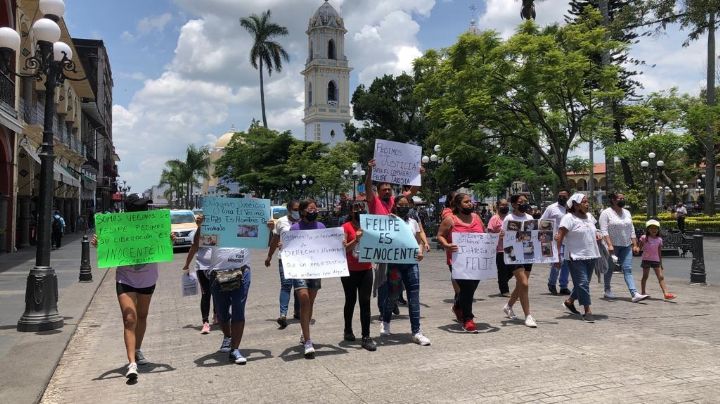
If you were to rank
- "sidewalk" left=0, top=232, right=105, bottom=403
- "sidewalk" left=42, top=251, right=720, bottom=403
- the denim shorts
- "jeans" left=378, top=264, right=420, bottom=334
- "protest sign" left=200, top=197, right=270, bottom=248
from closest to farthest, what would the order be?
"sidewalk" left=42, top=251, right=720, bottom=403
"sidewalk" left=0, top=232, right=105, bottom=403
the denim shorts
"protest sign" left=200, top=197, right=270, bottom=248
"jeans" left=378, top=264, right=420, bottom=334

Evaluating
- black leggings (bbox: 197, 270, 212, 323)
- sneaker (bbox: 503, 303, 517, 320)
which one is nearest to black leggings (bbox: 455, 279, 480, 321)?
sneaker (bbox: 503, 303, 517, 320)

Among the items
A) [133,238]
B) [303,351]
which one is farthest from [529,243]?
[133,238]

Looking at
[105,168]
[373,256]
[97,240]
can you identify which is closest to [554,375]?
[373,256]

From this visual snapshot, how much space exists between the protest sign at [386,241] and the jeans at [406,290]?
143 mm

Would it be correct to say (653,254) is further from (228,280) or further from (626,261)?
(228,280)

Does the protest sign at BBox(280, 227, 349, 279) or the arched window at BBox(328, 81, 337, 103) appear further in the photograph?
the arched window at BBox(328, 81, 337, 103)

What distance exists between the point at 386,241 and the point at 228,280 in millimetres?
1851

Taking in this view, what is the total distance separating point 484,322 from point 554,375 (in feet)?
8.86

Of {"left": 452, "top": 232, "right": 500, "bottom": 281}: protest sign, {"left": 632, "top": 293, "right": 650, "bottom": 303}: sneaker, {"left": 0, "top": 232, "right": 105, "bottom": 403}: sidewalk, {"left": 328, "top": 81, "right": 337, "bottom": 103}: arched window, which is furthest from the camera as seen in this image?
{"left": 328, "top": 81, "right": 337, "bottom": 103}: arched window

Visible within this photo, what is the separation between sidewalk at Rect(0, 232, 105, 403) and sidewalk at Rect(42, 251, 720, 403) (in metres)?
0.17

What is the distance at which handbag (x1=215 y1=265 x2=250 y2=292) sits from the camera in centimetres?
628

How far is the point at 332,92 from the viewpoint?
10056 cm

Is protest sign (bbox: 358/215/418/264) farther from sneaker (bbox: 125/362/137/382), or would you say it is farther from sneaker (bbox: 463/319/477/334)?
sneaker (bbox: 125/362/137/382)

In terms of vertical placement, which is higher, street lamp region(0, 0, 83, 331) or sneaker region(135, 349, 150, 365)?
street lamp region(0, 0, 83, 331)
